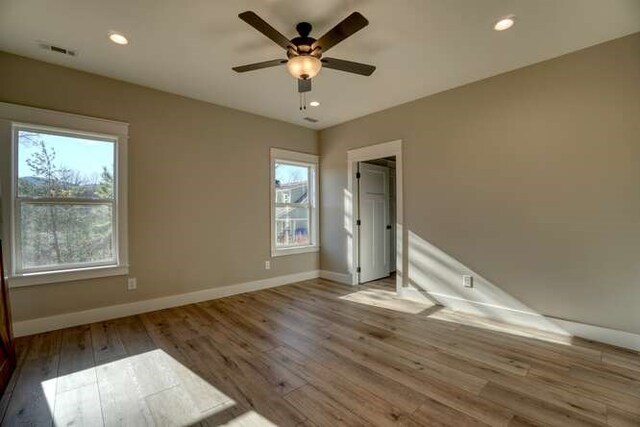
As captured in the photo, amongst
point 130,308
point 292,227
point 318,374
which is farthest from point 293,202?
point 318,374

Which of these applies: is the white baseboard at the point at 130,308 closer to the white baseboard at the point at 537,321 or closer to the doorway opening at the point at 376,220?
the doorway opening at the point at 376,220

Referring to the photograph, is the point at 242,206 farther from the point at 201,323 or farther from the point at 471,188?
the point at 471,188

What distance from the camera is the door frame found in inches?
161

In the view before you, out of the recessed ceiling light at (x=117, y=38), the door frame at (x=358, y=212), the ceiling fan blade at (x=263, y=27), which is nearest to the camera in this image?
the ceiling fan blade at (x=263, y=27)

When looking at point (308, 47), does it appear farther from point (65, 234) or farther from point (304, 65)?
point (65, 234)

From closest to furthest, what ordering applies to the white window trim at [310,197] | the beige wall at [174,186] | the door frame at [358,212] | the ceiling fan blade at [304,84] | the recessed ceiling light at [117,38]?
the recessed ceiling light at [117,38], the ceiling fan blade at [304,84], the beige wall at [174,186], the door frame at [358,212], the white window trim at [310,197]

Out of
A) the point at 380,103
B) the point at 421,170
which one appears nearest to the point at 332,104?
the point at 380,103

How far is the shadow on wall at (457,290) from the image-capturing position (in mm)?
3049

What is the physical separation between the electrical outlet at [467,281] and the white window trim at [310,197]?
8.44 ft

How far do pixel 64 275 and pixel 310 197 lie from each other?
354 cm

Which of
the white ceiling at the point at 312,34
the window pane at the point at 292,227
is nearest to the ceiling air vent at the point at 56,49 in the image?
the white ceiling at the point at 312,34

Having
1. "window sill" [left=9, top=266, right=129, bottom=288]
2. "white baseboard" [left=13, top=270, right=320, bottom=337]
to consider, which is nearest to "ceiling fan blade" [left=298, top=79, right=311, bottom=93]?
"window sill" [left=9, top=266, right=129, bottom=288]

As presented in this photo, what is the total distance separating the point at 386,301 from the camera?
3922 millimetres

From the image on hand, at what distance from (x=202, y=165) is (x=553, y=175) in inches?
163
